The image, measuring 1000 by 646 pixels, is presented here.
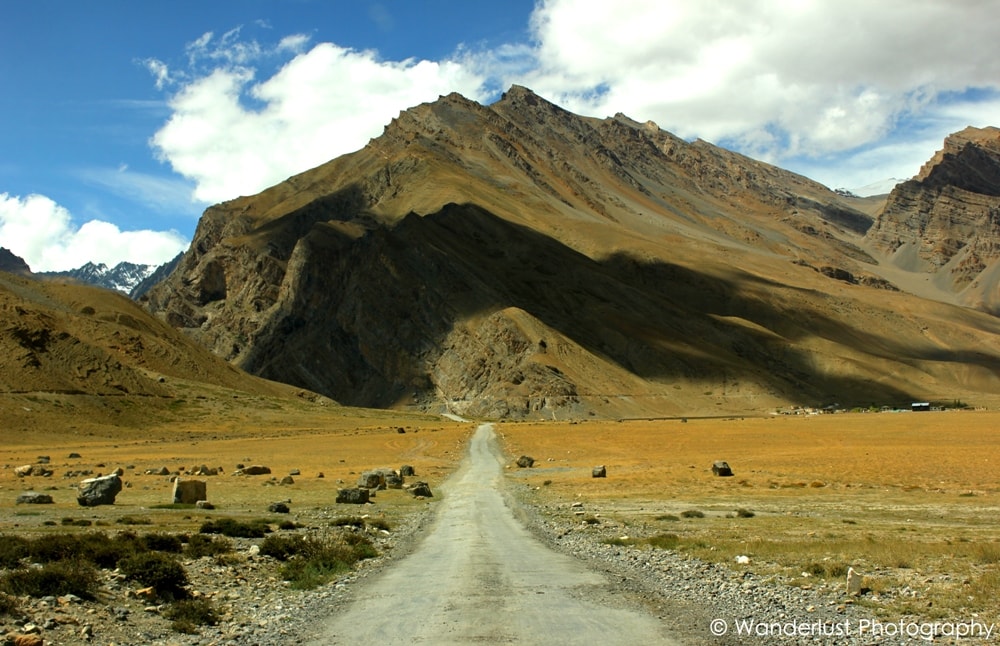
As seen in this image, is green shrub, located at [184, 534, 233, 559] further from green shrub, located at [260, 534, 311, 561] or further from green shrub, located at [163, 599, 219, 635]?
green shrub, located at [163, 599, 219, 635]

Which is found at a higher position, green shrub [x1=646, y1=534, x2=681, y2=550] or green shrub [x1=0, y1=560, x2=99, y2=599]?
green shrub [x1=0, y1=560, x2=99, y2=599]

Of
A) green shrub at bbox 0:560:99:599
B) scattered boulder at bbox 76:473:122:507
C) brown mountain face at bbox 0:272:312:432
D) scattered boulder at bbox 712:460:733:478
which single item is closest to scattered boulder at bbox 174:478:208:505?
scattered boulder at bbox 76:473:122:507

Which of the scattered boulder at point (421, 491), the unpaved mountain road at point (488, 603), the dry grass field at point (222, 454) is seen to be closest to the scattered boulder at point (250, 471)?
the dry grass field at point (222, 454)

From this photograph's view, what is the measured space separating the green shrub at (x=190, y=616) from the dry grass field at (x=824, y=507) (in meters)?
10.3

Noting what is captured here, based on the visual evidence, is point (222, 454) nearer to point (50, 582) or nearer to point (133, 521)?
point (133, 521)

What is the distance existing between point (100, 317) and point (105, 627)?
127m

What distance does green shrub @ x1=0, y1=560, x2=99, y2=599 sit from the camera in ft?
44.1

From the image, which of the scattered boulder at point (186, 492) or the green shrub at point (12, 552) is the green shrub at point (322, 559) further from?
the scattered boulder at point (186, 492)

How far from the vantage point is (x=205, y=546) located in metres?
18.9

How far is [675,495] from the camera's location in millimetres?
34375

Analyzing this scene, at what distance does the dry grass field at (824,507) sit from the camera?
51.4 ft

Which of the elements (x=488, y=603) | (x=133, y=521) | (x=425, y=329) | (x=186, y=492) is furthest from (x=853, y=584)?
(x=425, y=329)

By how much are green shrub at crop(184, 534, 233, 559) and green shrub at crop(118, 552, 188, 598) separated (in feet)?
8.43

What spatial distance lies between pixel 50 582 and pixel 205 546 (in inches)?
206
